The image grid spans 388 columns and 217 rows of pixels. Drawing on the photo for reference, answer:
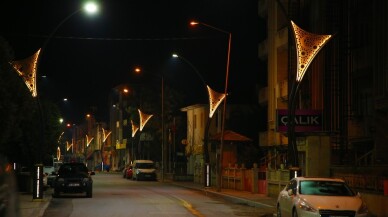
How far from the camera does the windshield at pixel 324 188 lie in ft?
60.8

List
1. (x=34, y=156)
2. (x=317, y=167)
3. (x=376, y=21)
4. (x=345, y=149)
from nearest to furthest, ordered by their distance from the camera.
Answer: (x=317, y=167) < (x=376, y=21) < (x=345, y=149) < (x=34, y=156)

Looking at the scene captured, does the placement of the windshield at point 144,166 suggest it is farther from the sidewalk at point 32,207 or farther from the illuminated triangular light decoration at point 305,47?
the illuminated triangular light decoration at point 305,47

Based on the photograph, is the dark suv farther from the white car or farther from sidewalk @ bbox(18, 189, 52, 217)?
the white car

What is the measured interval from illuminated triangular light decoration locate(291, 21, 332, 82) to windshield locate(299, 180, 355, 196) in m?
4.72

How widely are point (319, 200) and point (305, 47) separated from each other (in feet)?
22.0

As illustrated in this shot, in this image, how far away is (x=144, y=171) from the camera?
61.9 meters

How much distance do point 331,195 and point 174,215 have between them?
6173 millimetres

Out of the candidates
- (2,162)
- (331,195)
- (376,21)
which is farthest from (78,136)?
(2,162)

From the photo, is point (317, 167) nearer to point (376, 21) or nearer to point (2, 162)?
point (376, 21)

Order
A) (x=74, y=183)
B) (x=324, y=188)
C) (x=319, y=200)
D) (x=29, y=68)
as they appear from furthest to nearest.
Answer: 1. (x=74, y=183)
2. (x=29, y=68)
3. (x=324, y=188)
4. (x=319, y=200)

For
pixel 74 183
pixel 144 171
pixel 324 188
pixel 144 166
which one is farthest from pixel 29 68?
pixel 144 166

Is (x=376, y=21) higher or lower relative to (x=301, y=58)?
higher

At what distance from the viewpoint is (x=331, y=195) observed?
18.3 metres

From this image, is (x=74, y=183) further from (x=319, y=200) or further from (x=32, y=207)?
(x=319, y=200)
